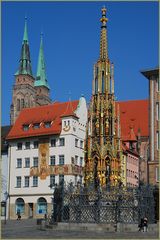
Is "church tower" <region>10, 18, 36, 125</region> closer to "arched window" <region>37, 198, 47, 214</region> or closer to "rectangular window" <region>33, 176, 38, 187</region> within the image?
"rectangular window" <region>33, 176, 38, 187</region>

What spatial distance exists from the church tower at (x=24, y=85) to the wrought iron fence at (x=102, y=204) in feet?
274

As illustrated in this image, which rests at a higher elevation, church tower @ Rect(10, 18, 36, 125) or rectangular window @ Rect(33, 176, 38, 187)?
church tower @ Rect(10, 18, 36, 125)

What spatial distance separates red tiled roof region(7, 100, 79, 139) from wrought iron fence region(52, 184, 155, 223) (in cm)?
2724

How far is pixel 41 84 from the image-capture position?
113438 mm

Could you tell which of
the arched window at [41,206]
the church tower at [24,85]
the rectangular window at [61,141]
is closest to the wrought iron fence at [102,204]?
the arched window at [41,206]

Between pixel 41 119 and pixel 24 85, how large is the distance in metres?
55.2

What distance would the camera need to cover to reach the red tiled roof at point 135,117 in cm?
6462

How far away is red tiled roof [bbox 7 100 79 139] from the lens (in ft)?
171

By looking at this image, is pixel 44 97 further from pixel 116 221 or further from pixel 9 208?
pixel 116 221

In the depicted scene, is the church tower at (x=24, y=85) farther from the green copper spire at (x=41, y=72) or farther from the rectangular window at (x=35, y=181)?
the rectangular window at (x=35, y=181)

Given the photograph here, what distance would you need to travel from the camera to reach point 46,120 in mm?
53594

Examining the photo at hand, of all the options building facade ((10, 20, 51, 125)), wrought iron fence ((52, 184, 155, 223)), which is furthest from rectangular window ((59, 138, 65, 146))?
building facade ((10, 20, 51, 125))

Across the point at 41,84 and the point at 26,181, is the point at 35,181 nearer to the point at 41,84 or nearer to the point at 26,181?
the point at 26,181

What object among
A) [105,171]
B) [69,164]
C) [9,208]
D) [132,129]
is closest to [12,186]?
[9,208]
